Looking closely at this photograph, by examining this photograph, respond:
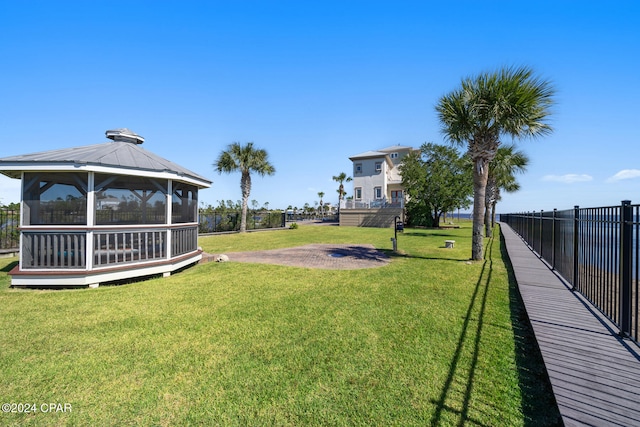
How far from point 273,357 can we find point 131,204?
1070 centimetres

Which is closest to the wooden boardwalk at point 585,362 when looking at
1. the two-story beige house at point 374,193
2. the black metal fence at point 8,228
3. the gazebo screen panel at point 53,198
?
the gazebo screen panel at point 53,198

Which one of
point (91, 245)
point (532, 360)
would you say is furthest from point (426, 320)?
point (91, 245)

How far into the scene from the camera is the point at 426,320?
499 cm

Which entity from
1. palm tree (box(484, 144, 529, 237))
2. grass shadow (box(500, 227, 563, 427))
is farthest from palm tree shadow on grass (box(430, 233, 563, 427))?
palm tree (box(484, 144, 529, 237))

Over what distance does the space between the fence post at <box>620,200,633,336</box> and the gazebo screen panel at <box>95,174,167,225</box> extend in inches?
463

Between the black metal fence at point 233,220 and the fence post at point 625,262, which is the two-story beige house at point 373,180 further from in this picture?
the fence post at point 625,262

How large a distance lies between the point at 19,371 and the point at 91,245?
457 cm

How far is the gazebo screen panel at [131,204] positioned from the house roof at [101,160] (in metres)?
1.48

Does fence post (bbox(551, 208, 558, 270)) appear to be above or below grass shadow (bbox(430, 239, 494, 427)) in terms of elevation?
above

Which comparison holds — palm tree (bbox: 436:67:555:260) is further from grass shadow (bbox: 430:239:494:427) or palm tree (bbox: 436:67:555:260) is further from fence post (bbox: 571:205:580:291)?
grass shadow (bbox: 430:239:494:427)

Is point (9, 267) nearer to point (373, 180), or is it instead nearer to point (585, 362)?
point (585, 362)

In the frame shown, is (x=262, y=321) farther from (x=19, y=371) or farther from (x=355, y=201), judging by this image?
(x=355, y=201)

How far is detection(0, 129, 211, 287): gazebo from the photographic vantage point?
7098 millimetres

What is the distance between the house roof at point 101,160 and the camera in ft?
22.7
